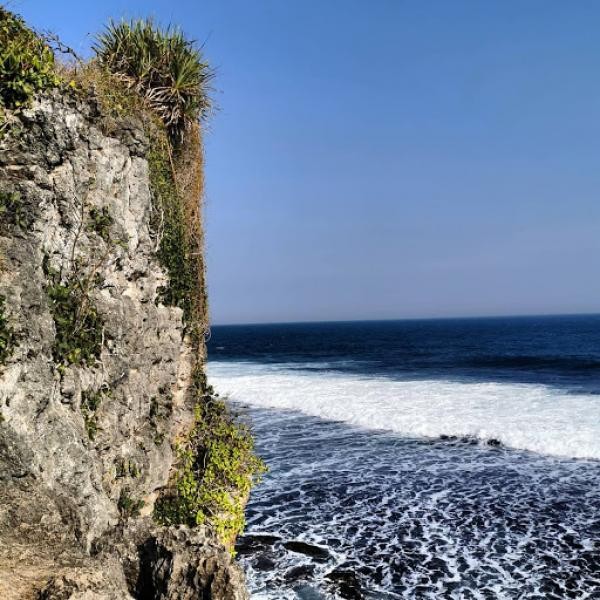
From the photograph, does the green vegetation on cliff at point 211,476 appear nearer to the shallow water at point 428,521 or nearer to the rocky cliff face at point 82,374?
the rocky cliff face at point 82,374

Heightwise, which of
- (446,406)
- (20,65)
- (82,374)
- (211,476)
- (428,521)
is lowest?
(428,521)


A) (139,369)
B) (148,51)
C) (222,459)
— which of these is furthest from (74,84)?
(222,459)

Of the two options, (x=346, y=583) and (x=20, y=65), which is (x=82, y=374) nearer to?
(x=20, y=65)

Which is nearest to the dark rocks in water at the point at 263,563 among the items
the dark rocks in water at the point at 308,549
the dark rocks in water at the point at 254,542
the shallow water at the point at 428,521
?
the shallow water at the point at 428,521

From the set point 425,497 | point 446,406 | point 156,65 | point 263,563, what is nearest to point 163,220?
point 156,65

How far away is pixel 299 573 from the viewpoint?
9.08 m

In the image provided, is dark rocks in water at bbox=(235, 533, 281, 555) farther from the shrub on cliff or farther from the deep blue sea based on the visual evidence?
the shrub on cliff

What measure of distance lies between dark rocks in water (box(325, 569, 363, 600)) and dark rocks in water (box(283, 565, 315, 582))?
0.34 metres

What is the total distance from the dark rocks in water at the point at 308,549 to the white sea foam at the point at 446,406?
32.2 ft

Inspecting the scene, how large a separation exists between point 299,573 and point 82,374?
5.58m

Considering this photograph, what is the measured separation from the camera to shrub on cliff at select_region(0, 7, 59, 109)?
544 centimetres

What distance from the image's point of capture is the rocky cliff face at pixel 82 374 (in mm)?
4820

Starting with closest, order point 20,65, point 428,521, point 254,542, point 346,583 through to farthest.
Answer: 1. point 20,65
2. point 346,583
3. point 254,542
4. point 428,521

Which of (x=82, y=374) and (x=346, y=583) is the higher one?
(x=82, y=374)
